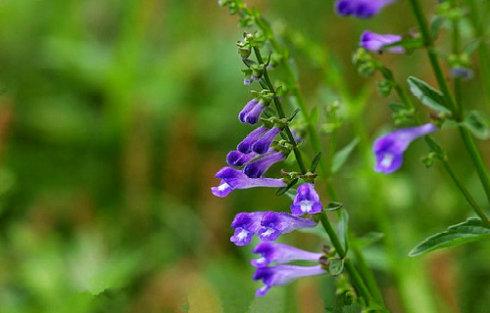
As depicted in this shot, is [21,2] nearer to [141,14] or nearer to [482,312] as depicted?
[141,14]

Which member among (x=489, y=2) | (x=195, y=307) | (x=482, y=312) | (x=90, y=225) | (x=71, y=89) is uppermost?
(x=71, y=89)

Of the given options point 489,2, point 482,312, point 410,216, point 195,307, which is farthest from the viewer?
point 410,216

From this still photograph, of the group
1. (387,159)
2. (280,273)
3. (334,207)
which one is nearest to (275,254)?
(280,273)

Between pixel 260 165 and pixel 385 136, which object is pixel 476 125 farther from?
pixel 260 165

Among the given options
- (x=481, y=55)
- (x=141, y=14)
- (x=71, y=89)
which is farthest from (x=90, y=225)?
(x=481, y=55)

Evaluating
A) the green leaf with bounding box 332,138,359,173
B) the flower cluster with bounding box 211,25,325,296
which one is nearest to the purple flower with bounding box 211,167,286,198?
the flower cluster with bounding box 211,25,325,296

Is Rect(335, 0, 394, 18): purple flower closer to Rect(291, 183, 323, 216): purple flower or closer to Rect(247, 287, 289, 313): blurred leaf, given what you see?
Rect(291, 183, 323, 216): purple flower

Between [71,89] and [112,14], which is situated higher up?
[112,14]
